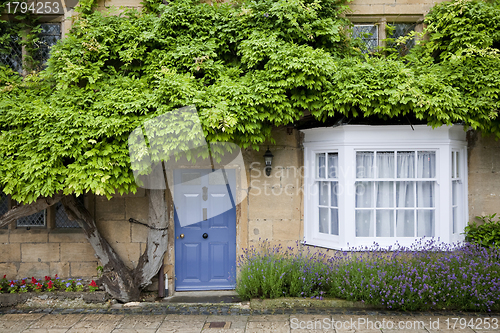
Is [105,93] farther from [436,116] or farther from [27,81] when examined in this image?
[436,116]

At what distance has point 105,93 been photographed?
18.1 feet

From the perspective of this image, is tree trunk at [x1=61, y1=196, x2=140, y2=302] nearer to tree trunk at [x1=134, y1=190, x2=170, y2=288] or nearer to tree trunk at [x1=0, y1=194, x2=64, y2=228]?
tree trunk at [x1=134, y1=190, x2=170, y2=288]

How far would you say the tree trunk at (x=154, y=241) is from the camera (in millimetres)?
5930

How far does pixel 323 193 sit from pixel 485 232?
300 centimetres

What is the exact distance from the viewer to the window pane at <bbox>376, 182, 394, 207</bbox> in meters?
5.87

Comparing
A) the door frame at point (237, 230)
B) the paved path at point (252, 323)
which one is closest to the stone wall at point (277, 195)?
the door frame at point (237, 230)

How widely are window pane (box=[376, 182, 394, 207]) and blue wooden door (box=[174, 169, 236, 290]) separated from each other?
2818mm

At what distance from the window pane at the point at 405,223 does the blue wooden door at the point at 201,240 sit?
3066 millimetres

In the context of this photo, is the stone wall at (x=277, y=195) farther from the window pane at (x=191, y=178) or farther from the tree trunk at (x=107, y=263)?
the tree trunk at (x=107, y=263)

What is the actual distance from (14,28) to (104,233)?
4.46 metres

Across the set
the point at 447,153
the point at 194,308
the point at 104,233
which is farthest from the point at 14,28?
the point at 447,153

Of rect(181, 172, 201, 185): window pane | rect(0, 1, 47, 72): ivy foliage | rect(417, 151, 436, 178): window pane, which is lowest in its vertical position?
rect(181, 172, 201, 185): window pane

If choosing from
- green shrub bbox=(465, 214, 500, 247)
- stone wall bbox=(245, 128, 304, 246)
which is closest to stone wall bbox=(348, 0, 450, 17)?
stone wall bbox=(245, 128, 304, 246)

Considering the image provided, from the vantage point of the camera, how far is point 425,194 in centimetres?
587
